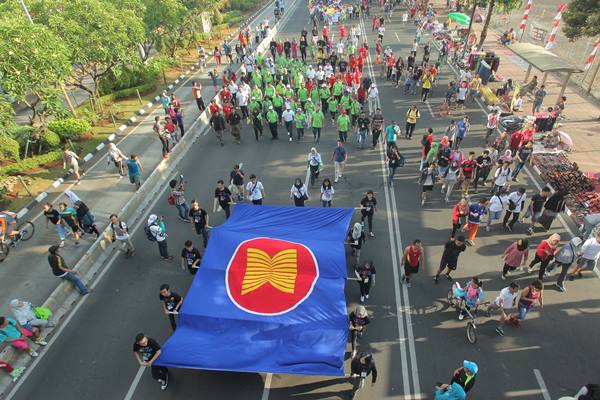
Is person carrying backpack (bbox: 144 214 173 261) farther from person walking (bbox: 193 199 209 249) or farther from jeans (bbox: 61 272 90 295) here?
jeans (bbox: 61 272 90 295)

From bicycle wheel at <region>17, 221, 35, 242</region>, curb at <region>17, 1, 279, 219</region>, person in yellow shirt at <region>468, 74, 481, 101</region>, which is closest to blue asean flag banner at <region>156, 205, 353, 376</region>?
bicycle wheel at <region>17, 221, 35, 242</region>

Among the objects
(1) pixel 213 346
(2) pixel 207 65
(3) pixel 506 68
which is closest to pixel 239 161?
(1) pixel 213 346

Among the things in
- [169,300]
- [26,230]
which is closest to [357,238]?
[169,300]

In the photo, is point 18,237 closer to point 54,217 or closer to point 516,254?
point 54,217

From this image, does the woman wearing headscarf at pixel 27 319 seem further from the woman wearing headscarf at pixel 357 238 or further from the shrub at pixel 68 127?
the shrub at pixel 68 127

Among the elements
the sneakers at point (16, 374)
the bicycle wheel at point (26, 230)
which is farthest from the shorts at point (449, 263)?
the bicycle wheel at point (26, 230)

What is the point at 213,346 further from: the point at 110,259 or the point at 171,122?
the point at 171,122
